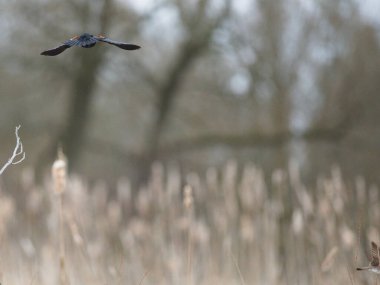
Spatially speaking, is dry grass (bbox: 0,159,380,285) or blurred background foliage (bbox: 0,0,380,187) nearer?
dry grass (bbox: 0,159,380,285)

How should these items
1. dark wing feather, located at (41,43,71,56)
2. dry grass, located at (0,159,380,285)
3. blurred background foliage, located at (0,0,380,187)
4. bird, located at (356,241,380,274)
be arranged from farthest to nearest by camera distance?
blurred background foliage, located at (0,0,380,187) < dry grass, located at (0,159,380,285) < bird, located at (356,241,380,274) < dark wing feather, located at (41,43,71,56)

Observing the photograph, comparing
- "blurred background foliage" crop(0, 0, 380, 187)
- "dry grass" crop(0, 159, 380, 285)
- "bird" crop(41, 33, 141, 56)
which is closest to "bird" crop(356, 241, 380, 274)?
"bird" crop(41, 33, 141, 56)

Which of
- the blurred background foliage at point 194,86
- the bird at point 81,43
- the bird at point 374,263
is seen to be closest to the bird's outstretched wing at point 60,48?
Answer: the bird at point 81,43

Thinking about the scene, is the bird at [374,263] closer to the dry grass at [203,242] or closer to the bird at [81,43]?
the bird at [81,43]

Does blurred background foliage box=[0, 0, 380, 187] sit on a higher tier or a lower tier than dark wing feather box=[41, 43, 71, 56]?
higher

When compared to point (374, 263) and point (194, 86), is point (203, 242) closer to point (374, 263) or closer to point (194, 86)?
point (374, 263)

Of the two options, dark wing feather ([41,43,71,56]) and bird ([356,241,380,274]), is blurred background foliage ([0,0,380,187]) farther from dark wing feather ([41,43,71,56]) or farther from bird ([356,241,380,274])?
dark wing feather ([41,43,71,56])

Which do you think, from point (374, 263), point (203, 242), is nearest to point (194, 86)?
point (203, 242)

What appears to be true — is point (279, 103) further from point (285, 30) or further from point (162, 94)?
point (162, 94)

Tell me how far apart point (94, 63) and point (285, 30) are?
203 centimetres

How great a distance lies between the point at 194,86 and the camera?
21.0ft

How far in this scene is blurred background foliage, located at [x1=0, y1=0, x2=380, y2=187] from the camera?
202 inches

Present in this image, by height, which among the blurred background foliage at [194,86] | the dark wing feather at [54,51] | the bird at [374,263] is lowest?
the bird at [374,263]

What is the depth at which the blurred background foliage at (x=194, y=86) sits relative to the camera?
5.13m
